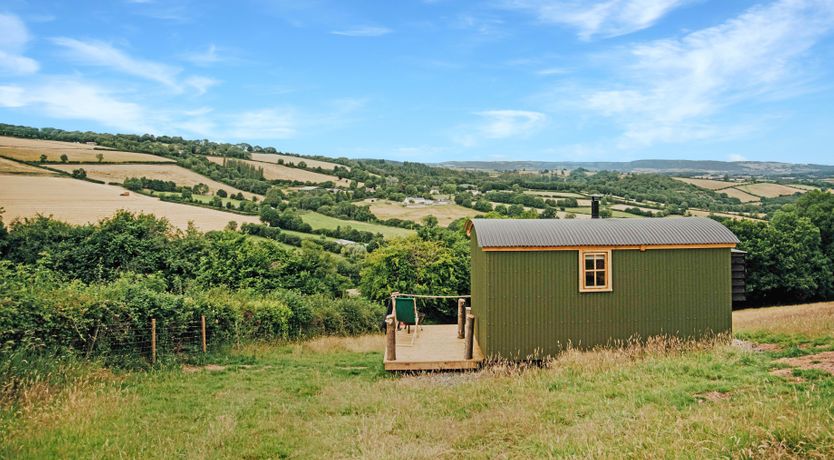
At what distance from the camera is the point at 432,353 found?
11555mm

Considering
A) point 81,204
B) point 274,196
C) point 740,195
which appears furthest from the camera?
point 740,195

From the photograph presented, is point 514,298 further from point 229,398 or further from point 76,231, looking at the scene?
point 76,231

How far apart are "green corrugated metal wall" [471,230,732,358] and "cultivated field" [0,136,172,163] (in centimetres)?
3938

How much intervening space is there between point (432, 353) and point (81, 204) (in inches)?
1065

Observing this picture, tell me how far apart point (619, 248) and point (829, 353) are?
3.87 metres

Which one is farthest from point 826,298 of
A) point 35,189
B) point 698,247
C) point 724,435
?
point 35,189

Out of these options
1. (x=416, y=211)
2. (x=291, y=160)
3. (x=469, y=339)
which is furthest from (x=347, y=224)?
(x=469, y=339)

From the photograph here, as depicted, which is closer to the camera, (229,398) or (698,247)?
(229,398)

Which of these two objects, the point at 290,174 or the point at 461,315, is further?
the point at 290,174

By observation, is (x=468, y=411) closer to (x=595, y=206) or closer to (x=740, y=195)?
(x=595, y=206)

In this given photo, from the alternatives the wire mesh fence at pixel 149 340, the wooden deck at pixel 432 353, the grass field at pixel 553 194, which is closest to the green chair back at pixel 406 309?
the wooden deck at pixel 432 353

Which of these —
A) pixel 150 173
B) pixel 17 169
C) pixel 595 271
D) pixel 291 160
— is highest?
pixel 291 160

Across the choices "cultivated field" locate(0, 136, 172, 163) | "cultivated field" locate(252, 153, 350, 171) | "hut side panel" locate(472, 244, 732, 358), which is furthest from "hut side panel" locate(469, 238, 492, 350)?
"cultivated field" locate(252, 153, 350, 171)

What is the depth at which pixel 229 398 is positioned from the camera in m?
8.50
